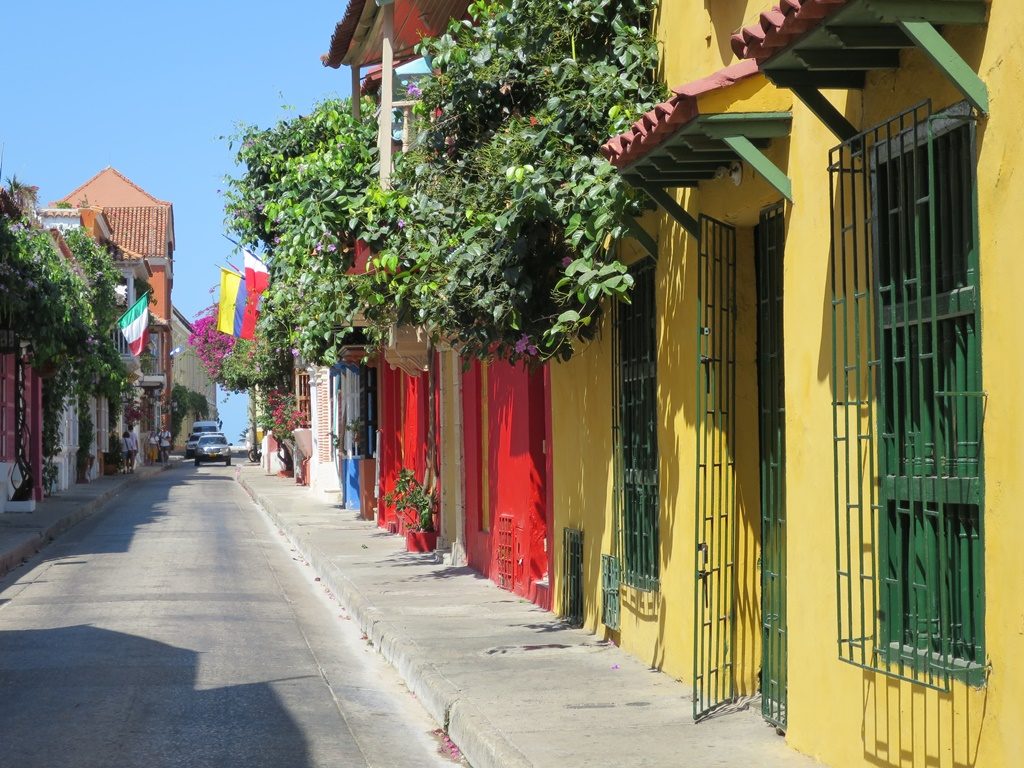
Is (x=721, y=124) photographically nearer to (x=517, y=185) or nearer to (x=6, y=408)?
(x=517, y=185)

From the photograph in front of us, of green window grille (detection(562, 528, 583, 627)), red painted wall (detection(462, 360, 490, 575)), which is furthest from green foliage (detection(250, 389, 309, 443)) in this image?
green window grille (detection(562, 528, 583, 627))

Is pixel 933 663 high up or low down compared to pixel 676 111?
down

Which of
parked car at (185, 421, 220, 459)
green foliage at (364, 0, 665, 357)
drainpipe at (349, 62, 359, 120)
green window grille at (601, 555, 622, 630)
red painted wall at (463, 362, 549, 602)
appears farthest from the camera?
parked car at (185, 421, 220, 459)

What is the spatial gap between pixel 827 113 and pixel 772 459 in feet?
8.07

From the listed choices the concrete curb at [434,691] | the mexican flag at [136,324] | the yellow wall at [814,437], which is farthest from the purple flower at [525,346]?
the mexican flag at [136,324]

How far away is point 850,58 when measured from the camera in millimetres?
5645

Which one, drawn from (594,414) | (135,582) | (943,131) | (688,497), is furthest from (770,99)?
(135,582)

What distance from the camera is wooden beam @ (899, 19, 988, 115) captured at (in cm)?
488

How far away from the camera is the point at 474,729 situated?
7.71 m

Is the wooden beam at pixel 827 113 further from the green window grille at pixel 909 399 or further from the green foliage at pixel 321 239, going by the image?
the green foliage at pixel 321 239

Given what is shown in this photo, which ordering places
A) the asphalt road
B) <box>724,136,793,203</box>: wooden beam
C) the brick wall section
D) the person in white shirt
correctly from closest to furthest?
<box>724,136,793,203</box>: wooden beam, the asphalt road, the brick wall section, the person in white shirt

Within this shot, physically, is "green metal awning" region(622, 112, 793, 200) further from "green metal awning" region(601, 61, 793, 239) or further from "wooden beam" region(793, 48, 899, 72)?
"wooden beam" region(793, 48, 899, 72)

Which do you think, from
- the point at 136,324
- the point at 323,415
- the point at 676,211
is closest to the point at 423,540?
the point at 676,211

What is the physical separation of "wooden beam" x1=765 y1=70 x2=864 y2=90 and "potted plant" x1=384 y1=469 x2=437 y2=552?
14.0 meters
